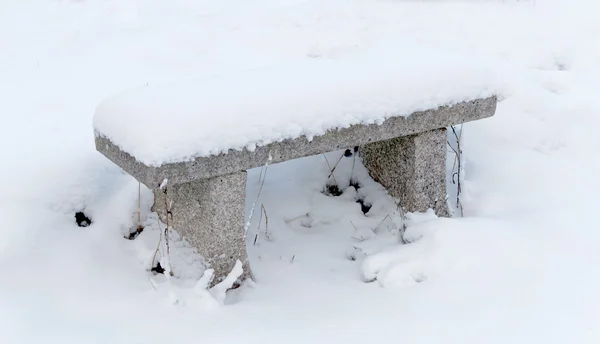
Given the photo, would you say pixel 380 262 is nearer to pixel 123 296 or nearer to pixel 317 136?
pixel 317 136

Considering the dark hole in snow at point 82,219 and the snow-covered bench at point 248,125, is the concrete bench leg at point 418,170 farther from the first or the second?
the dark hole in snow at point 82,219

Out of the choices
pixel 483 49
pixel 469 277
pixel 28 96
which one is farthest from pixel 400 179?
pixel 28 96

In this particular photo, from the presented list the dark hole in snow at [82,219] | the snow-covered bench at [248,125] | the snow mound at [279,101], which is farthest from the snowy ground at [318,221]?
the snow mound at [279,101]

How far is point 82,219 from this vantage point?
2.48 meters

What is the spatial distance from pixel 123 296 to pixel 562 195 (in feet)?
5.47

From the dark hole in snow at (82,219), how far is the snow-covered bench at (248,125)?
0.78ft

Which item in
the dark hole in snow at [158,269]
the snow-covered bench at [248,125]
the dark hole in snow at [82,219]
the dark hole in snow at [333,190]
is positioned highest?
the snow-covered bench at [248,125]

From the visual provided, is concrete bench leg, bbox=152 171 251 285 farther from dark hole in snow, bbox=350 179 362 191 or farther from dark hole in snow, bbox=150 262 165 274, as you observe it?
dark hole in snow, bbox=350 179 362 191

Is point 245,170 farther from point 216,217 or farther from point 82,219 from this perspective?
point 82,219

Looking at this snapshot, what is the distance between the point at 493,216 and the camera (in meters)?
2.61

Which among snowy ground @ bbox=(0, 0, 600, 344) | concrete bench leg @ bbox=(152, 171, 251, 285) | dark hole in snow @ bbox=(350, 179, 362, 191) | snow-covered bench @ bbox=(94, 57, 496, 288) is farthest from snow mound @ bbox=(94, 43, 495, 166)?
dark hole in snow @ bbox=(350, 179, 362, 191)

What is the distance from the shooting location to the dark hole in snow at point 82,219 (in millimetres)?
2455

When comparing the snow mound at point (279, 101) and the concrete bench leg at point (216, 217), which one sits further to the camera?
the concrete bench leg at point (216, 217)

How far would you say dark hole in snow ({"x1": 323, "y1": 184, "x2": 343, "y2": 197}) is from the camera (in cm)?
289
